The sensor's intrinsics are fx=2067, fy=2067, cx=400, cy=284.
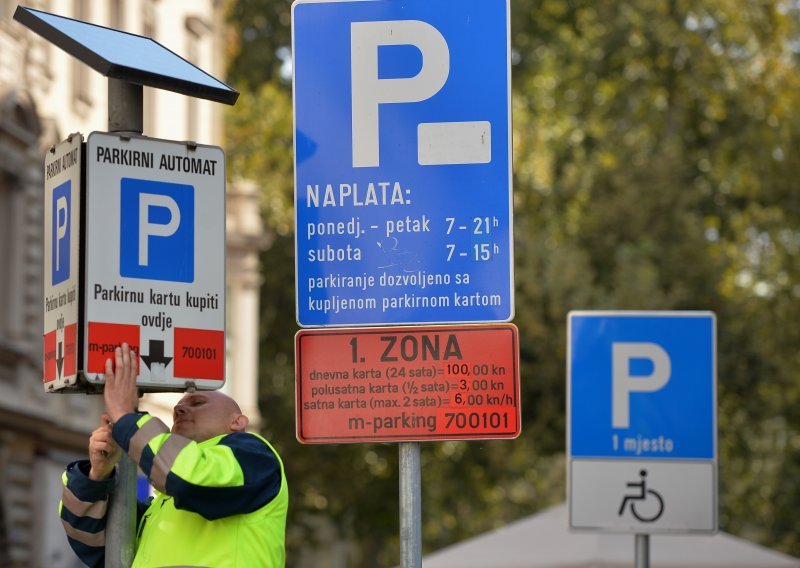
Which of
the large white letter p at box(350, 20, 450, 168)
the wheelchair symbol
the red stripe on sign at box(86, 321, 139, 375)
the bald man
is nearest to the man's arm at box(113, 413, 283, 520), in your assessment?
the bald man

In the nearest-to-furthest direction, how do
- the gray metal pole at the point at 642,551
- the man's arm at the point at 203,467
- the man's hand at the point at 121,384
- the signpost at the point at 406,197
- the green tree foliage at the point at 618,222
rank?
the man's arm at the point at 203,467 → the man's hand at the point at 121,384 → the signpost at the point at 406,197 → the gray metal pole at the point at 642,551 → the green tree foliage at the point at 618,222

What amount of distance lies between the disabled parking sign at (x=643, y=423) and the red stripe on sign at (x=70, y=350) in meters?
5.17

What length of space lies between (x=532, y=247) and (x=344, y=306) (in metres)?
26.3

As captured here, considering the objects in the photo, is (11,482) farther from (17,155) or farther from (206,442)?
(206,442)

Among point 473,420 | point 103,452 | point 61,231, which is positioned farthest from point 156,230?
point 473,420

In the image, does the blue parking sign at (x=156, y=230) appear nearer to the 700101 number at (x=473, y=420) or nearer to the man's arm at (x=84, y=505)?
the man's arm at (x=84, y=505)

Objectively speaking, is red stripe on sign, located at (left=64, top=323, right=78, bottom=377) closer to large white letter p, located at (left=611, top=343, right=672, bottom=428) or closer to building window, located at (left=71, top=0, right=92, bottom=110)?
large white letter p, located at (left=611, top=343, right=672, bottom=428)

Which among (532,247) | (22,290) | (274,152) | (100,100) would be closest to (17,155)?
(22,290)

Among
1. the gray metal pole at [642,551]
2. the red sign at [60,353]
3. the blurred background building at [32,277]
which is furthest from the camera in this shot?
the blurred background building at [32,277]

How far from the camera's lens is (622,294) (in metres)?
30.9

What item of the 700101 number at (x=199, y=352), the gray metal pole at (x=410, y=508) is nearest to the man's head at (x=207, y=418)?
the 700101 number at (x=199, y=352)

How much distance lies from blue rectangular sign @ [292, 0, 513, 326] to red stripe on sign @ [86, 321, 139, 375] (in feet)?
1.79

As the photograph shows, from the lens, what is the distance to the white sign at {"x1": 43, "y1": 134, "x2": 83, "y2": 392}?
5.62m

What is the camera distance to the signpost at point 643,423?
1031cm
